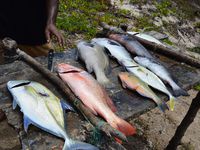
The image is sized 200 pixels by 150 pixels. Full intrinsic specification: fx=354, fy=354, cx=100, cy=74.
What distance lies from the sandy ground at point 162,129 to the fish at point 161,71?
5.15 feet

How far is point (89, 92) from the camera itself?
3.21 meters

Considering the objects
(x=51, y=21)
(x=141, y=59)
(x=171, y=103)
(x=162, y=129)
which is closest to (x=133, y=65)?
(x=141, y=59)

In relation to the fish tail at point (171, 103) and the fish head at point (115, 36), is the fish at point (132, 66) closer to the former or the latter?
the fish tail at point (171, 103)

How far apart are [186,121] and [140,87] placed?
136 cm

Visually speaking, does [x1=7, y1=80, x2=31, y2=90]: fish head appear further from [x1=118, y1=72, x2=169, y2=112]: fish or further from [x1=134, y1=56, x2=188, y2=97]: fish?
[x1=134, y1=56, x2=188, y2=97]: fish

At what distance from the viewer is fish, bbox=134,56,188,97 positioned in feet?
11.9

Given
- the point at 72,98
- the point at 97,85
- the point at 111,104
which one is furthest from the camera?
the point at 97,85

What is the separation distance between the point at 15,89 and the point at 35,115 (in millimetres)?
355

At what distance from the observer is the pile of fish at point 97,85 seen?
2.79 meters

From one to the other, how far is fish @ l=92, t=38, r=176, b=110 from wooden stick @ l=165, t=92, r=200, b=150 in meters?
0.81

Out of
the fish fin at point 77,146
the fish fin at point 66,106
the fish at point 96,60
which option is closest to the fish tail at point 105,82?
the fish at point 96,60

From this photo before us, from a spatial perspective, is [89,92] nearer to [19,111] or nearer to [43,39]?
[19,111]

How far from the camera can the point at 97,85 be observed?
10.7 ft

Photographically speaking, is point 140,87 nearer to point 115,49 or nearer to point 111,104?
point 111,104
